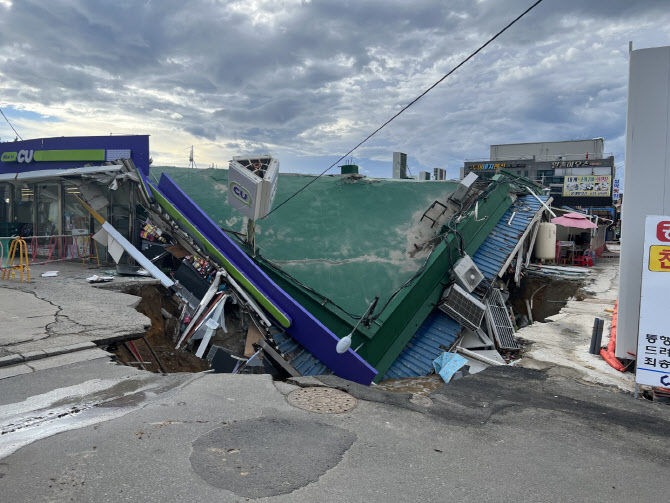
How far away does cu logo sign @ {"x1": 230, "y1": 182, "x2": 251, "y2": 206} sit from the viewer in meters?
10.5

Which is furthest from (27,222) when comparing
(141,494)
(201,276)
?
(141,494)

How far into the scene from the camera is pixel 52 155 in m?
14.4

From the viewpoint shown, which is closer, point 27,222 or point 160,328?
point 160,328

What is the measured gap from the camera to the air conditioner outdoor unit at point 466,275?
1199 cm

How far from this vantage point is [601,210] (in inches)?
1670

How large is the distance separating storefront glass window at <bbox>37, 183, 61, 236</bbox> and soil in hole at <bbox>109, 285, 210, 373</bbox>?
671 cm

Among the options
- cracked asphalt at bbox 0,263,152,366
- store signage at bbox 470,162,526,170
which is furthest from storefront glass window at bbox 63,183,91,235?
store signage at bbox 470,162,526,170

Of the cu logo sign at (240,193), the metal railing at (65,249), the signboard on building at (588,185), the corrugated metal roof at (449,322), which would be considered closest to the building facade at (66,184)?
the metal railing at (65,249)

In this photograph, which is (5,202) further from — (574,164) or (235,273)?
(574,164)

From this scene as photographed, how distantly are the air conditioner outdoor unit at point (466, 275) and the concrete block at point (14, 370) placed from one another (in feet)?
32.4

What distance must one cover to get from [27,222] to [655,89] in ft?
58.7

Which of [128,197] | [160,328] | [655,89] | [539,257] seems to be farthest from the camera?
[539,257]

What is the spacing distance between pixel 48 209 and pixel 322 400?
544 inches

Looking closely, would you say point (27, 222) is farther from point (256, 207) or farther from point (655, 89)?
point (655, 89)
